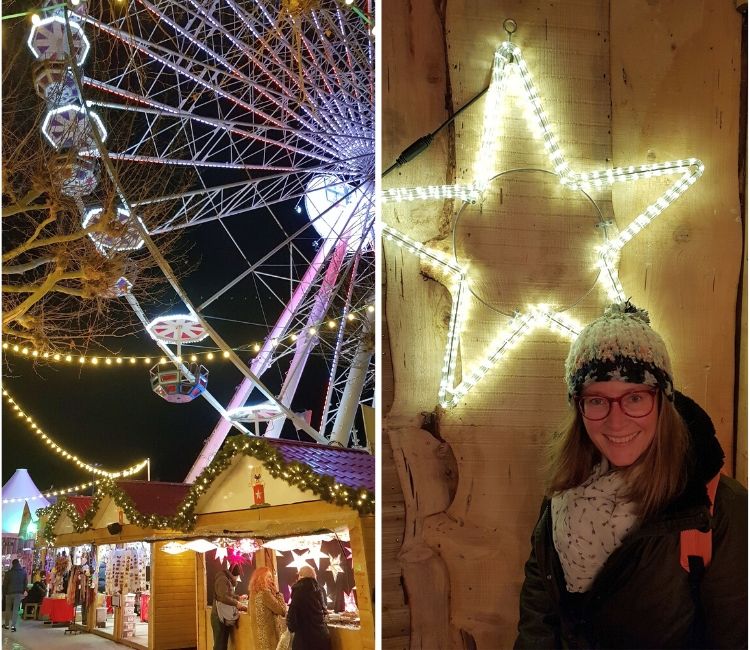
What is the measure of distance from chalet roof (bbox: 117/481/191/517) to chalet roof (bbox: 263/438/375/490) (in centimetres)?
324

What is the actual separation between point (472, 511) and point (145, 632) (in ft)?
29.6

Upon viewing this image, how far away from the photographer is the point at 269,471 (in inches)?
206

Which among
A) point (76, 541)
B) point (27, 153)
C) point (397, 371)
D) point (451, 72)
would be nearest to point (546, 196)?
point (451, 72)

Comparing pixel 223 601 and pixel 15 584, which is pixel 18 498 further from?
pixel 223 601

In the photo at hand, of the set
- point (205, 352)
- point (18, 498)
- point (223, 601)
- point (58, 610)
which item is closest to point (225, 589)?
point (223, 601)

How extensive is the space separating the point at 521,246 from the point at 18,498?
19012mm

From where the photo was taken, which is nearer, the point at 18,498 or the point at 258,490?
the point at 258,490

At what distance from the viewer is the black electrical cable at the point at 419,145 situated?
2178mm

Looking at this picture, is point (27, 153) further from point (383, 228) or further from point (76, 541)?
point (383, 228)

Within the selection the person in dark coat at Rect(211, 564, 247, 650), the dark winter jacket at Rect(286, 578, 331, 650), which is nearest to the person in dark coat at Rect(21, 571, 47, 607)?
the person in dark coat at Rect(211, 564, 247, 650)

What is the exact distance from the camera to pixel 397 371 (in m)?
2.17

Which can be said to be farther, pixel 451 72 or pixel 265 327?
pixel 265 327

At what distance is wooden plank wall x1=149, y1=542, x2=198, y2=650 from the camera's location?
8484 millimetres

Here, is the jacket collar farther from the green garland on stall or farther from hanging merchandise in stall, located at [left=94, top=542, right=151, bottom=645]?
hanging merchandise in stall, located at [left=94, top=542, right=151, bottom=645]
